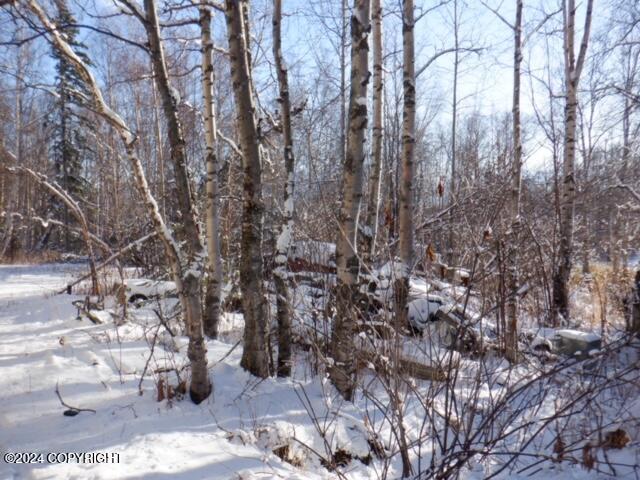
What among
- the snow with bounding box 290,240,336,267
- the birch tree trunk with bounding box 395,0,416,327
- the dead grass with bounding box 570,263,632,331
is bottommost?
the dead grass with bounding box 570,263,632,331

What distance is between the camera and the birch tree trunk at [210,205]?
198 inches

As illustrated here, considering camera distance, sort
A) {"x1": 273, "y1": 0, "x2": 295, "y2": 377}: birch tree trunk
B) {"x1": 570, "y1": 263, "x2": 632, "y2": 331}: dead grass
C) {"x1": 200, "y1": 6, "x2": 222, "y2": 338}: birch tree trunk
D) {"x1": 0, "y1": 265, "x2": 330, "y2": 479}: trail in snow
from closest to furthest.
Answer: {"x1": 0, "y1": 265, "x2": 330, "y2": 479}: trail in snow → {"x1": 273, "y1": 0, "x2": 295, "y2": 377}: birch tree trunk → {"x1": 200, "y1": 6, "x2": 222, "y2": 338}: birch tree trunk → {"x1": 570, "y1": 263, "x2": 632, "y2": 331}: dead grass

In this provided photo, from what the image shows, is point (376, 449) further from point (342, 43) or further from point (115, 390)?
point (342, 43)

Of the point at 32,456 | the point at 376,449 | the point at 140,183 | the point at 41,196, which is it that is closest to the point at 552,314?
the point at 376,449

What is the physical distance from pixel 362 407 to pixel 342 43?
999cm

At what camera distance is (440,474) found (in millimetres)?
2188

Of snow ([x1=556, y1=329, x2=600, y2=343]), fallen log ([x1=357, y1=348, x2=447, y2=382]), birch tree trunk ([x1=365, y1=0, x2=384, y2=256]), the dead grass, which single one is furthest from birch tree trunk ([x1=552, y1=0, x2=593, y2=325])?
fallen log ([x1=357, y1=348, x2=447, y2=382])

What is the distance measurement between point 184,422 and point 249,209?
1779mm

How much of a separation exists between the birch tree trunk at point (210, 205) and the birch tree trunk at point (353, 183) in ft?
6.87

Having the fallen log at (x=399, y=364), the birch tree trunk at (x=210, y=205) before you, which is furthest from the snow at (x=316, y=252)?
the fallen log at (x=399, y=364)

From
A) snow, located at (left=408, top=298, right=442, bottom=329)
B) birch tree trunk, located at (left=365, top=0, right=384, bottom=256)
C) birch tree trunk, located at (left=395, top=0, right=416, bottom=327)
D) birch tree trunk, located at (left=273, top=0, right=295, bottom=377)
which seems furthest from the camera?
birch tree trunk, located at (left=365, top=0, right=384, bottom=256)

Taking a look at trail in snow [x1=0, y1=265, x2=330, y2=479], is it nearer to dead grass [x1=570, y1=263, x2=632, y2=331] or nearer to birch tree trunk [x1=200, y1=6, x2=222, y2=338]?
birch tree trunk [x1=200, y1=6, x2=222, y2=338]

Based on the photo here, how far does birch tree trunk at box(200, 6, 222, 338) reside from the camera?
16.5 feet

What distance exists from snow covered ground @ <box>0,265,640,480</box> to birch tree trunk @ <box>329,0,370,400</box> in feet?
1.44
